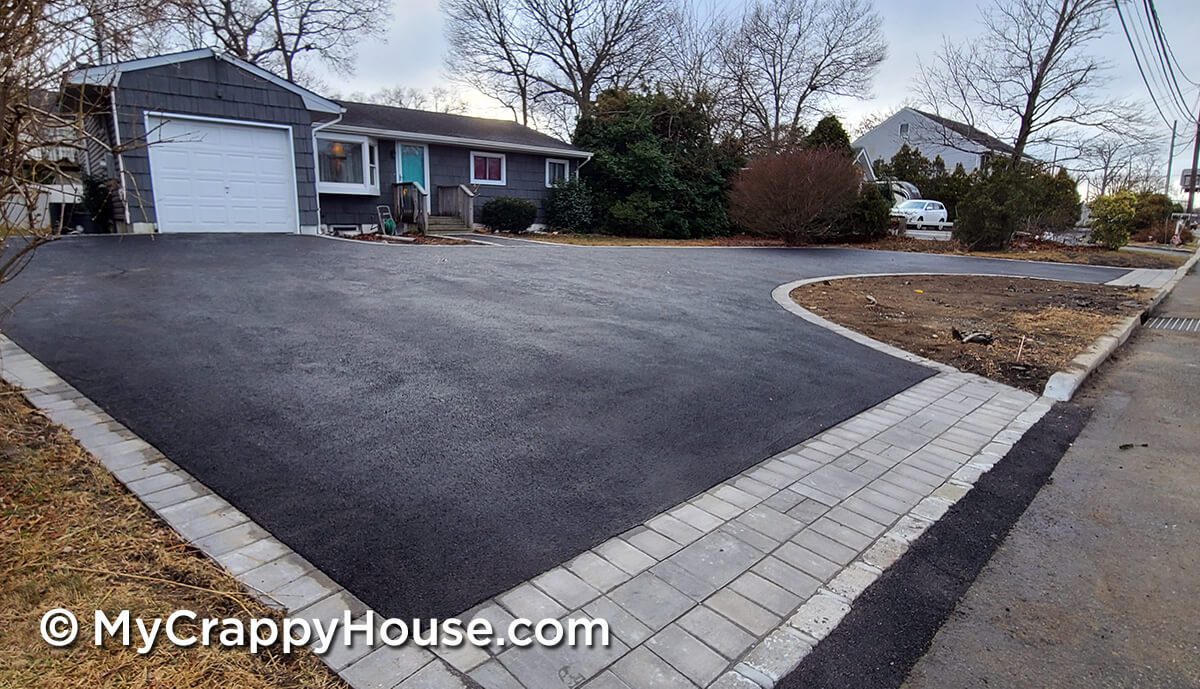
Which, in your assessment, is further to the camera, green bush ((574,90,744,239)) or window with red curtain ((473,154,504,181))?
green bush ((574,90,744,239))

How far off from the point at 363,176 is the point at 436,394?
14.5 meters

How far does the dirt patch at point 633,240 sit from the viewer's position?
17572 mm

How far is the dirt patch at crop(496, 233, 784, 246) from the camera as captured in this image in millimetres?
17572

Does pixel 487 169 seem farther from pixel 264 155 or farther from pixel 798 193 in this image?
pixel 798 193

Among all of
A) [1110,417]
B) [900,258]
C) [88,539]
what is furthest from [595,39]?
[88,539]

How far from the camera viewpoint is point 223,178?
13.5 meters

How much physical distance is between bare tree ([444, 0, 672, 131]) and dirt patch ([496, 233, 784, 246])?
11654mm

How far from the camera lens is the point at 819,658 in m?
2.10

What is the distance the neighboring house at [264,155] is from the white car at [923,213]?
19.5m

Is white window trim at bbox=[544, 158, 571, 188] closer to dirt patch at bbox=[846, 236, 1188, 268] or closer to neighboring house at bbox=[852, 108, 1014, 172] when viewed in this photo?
dirt patch at bbox=[846, 236, 1188, 268]

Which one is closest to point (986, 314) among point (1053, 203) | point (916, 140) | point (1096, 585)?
point (1096, 585)

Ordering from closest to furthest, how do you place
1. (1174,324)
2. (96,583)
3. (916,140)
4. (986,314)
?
(96,583) → (986,314) → (1174,324) → (916,140)

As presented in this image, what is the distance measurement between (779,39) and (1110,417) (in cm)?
3055

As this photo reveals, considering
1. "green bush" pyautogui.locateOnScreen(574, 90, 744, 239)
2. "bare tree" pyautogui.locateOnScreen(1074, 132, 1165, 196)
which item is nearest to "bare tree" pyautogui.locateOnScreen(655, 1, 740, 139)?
"green bush" pyautogui.locateOnScreen(574, 90, 744, 239)
